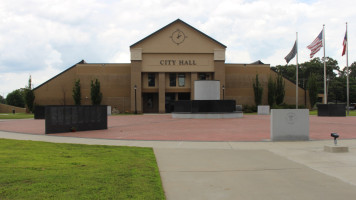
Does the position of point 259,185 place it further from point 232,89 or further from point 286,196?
point 232,89

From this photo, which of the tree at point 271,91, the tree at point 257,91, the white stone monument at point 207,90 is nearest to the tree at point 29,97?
the white stone monument at point 207,90

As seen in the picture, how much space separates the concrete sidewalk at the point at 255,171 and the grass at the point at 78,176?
484mm

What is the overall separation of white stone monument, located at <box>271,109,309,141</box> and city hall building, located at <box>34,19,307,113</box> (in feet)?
115

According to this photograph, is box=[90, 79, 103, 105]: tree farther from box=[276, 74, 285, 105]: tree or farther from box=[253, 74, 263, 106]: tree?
box=[276, 74, 285, 105]: tree

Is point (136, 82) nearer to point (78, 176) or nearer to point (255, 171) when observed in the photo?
point (255, 171)

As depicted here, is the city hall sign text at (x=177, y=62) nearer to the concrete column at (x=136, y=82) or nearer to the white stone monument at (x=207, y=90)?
the concrete column at (x=136, y=82)

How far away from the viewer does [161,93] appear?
47969mm

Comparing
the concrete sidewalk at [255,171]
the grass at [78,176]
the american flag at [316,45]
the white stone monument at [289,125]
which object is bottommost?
the concrete sidewalk at [255,171]

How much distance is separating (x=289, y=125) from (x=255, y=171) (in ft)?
20.7

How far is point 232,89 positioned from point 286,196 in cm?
4609

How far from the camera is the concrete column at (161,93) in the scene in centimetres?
4784

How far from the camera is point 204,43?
159ft

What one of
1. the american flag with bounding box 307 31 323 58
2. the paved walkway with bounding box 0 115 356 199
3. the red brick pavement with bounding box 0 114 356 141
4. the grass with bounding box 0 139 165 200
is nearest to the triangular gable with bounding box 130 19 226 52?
the american flag with bounding box 307 31 323 58

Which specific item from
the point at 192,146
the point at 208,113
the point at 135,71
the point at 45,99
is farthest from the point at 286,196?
the point at 45,99
